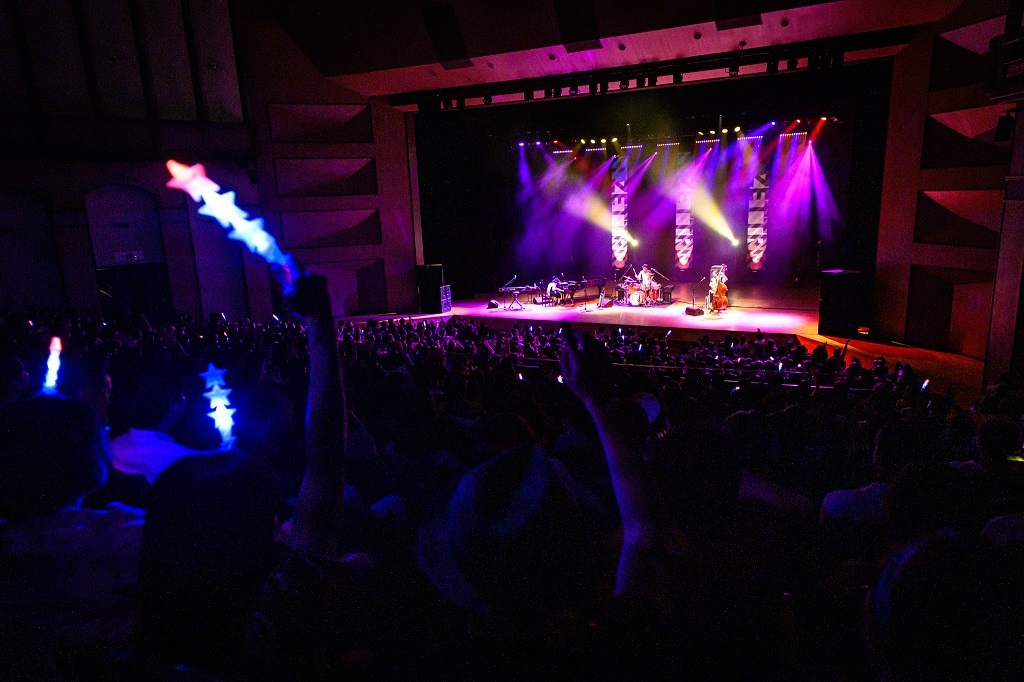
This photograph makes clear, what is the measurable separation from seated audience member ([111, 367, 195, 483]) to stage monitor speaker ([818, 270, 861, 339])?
12.4m

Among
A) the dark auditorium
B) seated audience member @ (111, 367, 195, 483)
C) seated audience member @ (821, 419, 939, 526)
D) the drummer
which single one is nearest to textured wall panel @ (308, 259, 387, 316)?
the dark auditorium

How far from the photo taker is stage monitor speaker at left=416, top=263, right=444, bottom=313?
55.6 feet

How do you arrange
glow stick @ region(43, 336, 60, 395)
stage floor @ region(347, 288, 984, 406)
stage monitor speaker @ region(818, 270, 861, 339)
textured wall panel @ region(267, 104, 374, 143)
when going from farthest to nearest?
textured wall panel @ region(267, 104, 374, 143) → stage monitor speaker @ region(818, 270, 861, 339) → stage floor @ region(347, 288, 984, 406) → glow stick @ region(43, 336, 60, 395)

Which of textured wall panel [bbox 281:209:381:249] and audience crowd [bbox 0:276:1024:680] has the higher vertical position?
textured wall panel [bbox 281:209:381:249]

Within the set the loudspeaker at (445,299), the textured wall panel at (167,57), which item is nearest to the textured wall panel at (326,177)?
the textured wall panel at (167,57)

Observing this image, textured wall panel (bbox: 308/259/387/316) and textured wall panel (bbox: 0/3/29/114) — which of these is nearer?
textured wall panel (bbox: 0/3/29/114)

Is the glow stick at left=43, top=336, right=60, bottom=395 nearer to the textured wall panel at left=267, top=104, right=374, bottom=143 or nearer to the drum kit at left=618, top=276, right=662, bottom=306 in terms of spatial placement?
the textured wall panel at left=267, top=104, right=374, bottom=143

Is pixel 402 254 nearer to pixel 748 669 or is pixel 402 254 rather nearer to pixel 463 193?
pixel 463 193

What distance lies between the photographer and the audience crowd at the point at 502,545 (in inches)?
55.0

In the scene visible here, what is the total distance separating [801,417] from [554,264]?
1632 cm

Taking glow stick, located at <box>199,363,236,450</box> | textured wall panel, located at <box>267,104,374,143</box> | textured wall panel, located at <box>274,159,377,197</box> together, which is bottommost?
glow stick, located at <box>199,363,236,450</box>

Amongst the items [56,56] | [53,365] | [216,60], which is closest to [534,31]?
[216,60]

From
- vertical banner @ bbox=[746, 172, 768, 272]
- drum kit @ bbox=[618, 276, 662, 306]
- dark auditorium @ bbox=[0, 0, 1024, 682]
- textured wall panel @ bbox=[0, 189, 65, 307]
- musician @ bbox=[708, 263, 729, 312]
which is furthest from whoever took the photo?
drum kit @ bbox=[618, 276, 662, 306]

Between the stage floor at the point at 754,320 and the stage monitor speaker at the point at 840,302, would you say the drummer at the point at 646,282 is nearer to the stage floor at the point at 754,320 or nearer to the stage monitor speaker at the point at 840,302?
the stage floor at the point at 754,320
